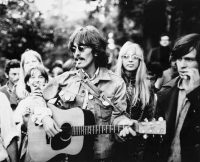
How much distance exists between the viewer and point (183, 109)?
199 inches

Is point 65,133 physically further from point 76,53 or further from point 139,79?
point 139,79

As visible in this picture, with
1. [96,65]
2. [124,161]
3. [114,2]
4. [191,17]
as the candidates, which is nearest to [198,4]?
[191,17]

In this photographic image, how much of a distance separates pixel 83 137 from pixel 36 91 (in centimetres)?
131

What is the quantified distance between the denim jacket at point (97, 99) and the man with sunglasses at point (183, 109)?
1.80ft

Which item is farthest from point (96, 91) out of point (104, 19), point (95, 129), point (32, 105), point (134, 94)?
point (104, 19)

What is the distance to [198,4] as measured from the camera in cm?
748

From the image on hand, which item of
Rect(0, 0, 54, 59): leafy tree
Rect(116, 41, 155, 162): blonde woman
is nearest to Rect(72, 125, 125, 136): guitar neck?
Rect(116, 41, 155, 162): blonde woman

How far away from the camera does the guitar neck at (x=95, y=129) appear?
4.78 m

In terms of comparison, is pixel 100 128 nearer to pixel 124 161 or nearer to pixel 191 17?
pixel 124 161

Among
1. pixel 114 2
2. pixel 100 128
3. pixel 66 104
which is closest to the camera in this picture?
pixel 100 128

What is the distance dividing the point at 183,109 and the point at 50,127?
1.51 meters

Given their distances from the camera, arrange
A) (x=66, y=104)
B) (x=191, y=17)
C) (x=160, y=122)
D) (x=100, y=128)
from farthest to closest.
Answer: (x=191, y=17), (x=66, y=104), (x=100, y=128), (x=160, y=122)

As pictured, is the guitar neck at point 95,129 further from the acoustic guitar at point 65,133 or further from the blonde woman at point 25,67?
the blonde woman at point 25,67

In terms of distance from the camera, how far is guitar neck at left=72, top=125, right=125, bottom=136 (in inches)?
188
